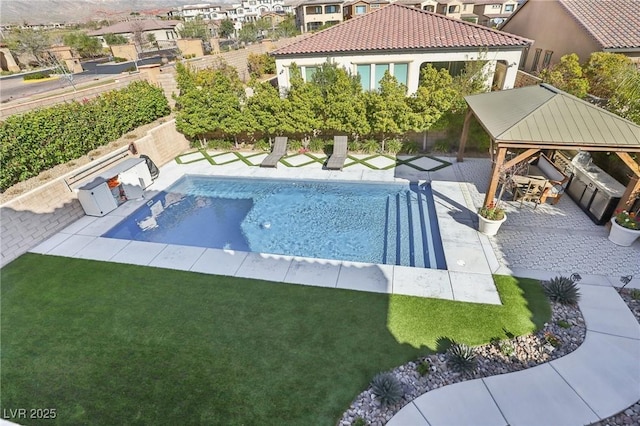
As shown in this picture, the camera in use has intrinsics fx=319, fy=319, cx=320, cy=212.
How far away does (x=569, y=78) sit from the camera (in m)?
15.1

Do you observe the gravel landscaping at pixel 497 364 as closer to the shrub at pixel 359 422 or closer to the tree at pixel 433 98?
the shrub at pixel 359 422

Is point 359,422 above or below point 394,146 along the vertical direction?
below

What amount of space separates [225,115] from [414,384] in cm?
1594

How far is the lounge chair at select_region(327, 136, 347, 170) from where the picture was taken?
51.8 ft

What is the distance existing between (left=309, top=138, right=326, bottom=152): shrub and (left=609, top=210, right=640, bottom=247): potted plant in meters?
12.5

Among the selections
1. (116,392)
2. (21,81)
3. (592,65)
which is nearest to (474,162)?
(592,65)

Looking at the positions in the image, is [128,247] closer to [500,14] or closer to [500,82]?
[500,82]

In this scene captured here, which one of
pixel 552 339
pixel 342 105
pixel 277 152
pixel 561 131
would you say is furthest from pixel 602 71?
pixel 277 152

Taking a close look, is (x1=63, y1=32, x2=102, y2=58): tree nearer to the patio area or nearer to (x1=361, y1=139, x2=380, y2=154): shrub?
A: the patio area

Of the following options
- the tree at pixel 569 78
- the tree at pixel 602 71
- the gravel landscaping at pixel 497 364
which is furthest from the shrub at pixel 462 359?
the tree at pixel 602 71

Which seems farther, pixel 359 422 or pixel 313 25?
pixel 313 25

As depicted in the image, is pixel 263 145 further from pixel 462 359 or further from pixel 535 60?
pixel 535 60

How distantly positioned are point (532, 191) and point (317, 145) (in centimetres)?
1040

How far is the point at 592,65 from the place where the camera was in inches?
589
